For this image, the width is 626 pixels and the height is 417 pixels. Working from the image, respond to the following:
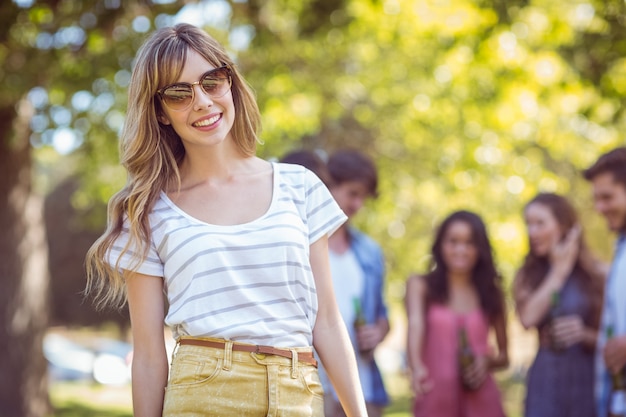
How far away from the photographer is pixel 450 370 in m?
5.65

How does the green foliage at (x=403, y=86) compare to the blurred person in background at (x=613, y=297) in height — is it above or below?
above

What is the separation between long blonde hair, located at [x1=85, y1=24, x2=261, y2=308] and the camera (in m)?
2.96

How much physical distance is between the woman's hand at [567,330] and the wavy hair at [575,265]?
0.23m

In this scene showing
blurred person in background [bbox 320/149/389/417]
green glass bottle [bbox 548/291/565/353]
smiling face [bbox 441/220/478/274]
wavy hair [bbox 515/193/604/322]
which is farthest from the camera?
smiling face [bbox 441/220/478/274]

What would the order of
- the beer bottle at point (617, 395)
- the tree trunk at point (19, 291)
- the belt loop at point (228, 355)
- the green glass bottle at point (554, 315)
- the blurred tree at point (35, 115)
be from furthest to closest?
1. the tree trunk at point (19, 291)
2. the blurred tree at point (35, 115)
3. the green glass bottle at point (554, 315)
4. the beer bottle at point (617, 395)
5. the belt loop at point (228, 355)

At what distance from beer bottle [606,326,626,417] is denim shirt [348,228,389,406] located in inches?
50.9

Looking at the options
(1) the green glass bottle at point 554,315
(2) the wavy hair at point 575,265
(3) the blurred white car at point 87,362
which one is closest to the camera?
(1) the green glass bottle at point 554,315

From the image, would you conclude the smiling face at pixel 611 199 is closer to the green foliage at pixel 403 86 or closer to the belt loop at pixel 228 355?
the green foliage at pixel 403 86

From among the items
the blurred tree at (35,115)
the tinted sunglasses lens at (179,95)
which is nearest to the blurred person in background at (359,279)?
the tinted sunglasses lens at (179,95)

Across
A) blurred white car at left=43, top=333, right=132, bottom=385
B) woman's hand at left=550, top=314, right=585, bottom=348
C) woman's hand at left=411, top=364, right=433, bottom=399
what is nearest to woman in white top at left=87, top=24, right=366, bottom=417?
woman's hand at left=411, top=364, right=433, bottom=399

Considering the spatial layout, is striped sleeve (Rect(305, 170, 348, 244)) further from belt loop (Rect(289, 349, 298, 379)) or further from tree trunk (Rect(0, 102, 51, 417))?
tree trunk (Rect(0, 102, 51, 417))

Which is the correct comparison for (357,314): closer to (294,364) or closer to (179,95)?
(294,364)

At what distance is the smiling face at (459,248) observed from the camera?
599cm

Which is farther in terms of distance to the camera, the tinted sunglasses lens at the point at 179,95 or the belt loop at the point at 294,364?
the tinted sunglasses lens at the point at 179,95
